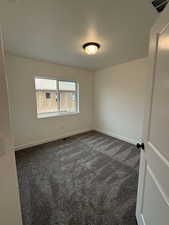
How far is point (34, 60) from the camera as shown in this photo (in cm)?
296

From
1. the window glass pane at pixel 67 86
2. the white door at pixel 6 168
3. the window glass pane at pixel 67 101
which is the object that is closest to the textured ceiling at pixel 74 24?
the white door at pixel 6 168

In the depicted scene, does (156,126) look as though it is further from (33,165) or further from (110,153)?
(33,165)

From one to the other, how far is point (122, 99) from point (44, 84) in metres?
2.50

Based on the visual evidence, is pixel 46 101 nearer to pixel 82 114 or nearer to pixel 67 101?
pixel 67 101

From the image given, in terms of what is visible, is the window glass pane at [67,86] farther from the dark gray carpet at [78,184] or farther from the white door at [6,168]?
the white door at [6,168]

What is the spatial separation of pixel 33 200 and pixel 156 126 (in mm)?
1814

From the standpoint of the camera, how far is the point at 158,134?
83cm

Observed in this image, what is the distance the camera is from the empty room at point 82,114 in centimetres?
81

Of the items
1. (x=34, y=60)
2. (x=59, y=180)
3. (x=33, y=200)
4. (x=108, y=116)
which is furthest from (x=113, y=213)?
(x=34, y=60)

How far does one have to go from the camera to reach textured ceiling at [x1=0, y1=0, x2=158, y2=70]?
1.26 m

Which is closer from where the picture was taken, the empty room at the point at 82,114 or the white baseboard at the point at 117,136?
the empty room at the point at 82,114

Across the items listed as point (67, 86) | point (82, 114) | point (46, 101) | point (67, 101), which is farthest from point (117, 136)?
point (46, 101)

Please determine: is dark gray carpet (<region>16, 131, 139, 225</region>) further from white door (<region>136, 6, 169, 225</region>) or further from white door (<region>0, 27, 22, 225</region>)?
white door (<region>0, 27, 22, 225</region>)

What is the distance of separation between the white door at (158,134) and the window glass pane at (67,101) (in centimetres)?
312
